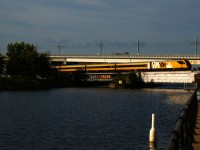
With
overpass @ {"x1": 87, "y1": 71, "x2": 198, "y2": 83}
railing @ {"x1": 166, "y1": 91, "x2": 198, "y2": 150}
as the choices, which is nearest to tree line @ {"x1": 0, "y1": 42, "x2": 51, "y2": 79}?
overpass @ {"x1": 87, "y1": 71, "x2": 198, "y2": 83}

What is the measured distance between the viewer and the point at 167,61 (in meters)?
185

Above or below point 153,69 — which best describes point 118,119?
below

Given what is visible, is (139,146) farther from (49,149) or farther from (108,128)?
(108,128)

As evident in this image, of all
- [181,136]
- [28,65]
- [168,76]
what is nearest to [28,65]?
[28,65]

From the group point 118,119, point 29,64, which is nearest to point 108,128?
point 118,119

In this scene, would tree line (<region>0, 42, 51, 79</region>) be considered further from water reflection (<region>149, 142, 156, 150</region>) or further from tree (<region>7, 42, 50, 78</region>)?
water reflection (<region>149, 142, 156, 150</region>)

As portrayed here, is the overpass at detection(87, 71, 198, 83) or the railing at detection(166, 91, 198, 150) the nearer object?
the railing at detection(166, 91, 198, 150)

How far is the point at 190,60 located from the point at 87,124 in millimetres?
140577

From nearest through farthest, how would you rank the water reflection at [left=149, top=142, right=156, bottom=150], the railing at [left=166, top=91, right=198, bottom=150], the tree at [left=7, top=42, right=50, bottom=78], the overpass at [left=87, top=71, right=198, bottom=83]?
the railing at [left=166, top=91, right=198, bottom=150] < the water reflection at [left=149, top=142, right=156, bottom=150] < the overpass at [left=87, top=71, right=198, bottom=83] < the tree at [left=7, top=42, right=50, bottom=78]

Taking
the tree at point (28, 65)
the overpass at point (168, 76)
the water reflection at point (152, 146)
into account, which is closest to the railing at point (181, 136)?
the water reflection at point (152, 146)

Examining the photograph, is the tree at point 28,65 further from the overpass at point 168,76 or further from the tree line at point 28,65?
the overpass at point 168,76

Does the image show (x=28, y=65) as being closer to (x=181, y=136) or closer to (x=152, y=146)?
(x=152, y=146)

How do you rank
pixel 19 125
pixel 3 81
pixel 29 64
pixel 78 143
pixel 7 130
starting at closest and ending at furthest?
pixel 78 143
pixel 7 130
pixel 19 125
pixel 3 81
pixel 29 64

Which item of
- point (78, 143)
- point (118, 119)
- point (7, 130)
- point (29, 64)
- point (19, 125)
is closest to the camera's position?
point (78, 143)
